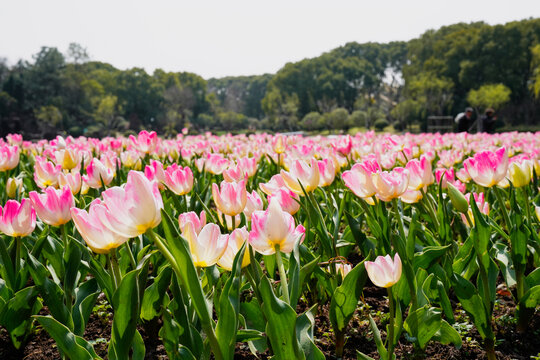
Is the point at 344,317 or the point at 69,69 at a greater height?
the point at 69,69

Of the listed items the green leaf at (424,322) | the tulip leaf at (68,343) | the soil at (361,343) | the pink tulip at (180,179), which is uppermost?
the pink tulip at (180,179)

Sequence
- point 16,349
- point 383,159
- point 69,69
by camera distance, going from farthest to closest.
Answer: point 69,69, point 383,159, point 16,349

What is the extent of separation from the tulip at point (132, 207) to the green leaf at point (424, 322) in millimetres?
867

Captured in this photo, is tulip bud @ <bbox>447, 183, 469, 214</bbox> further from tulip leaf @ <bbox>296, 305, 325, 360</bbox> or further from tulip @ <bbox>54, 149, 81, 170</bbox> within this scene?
tulip @ <bbox>54, 149, 81, 170</bbox>

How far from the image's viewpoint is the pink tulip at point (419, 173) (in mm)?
1691

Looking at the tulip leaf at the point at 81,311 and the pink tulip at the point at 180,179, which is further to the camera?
the pink tulip at the point at 180,179

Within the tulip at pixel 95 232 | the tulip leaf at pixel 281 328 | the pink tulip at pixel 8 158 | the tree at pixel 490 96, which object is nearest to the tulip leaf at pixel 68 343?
the tulip at pixel 95 232

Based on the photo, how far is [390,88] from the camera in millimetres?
72438

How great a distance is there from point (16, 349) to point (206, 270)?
85 cm

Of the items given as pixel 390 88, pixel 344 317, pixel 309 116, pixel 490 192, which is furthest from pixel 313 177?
pixel 390 88

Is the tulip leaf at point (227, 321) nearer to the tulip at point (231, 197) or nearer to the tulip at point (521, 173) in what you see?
the tulip at point (231, 197)

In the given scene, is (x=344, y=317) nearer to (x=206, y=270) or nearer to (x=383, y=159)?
(x=206, y=270)

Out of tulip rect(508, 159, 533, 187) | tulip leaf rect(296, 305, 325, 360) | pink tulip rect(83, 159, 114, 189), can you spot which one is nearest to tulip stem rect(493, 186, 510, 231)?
tulip rect(508, 159, 533, 187)

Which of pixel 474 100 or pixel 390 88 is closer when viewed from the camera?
pixel 474 100
